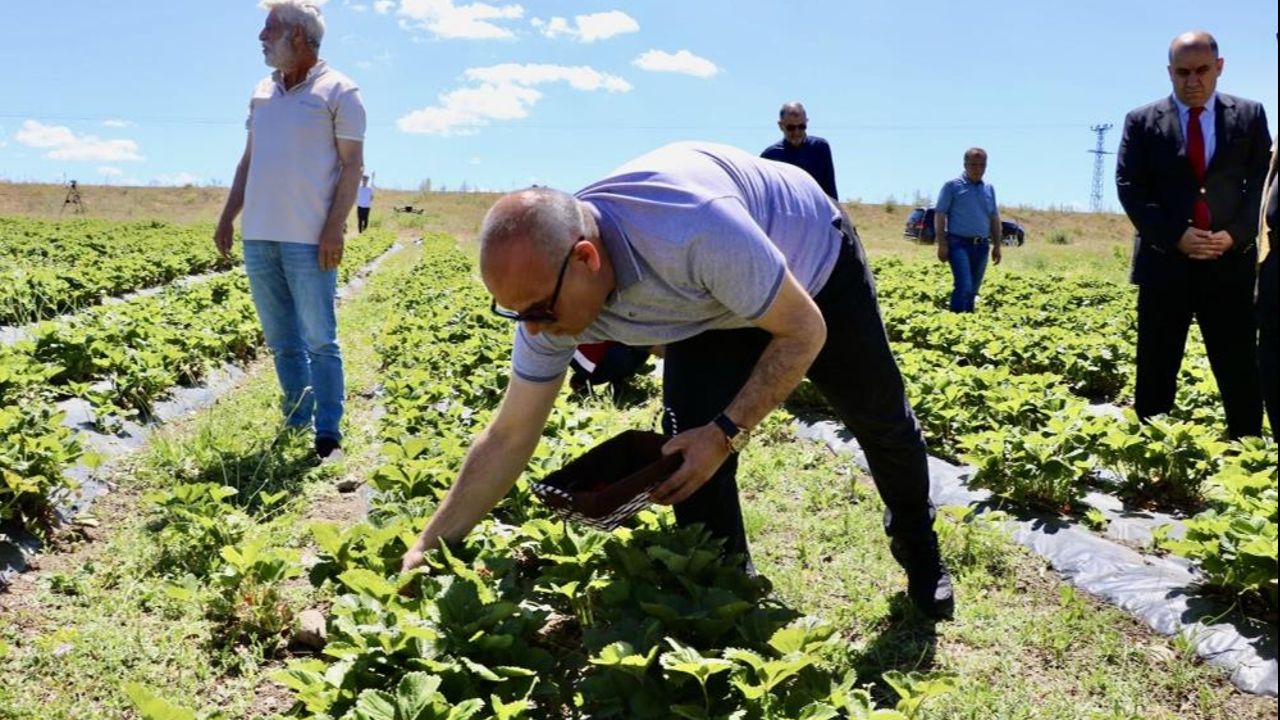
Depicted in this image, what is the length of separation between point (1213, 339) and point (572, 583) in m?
3.38

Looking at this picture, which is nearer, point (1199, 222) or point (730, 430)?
point (730, 430)

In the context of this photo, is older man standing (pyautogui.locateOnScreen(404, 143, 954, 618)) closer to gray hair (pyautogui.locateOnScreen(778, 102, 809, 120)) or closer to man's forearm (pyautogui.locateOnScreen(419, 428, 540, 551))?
man's forearm (pyautogui.locateOnScreen(419, 428, 540, 551))

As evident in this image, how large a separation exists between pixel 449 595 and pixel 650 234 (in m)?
0.96

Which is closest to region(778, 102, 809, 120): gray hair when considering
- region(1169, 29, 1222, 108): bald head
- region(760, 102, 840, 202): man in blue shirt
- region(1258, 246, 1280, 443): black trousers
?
region(760, 102, 840, 202): man in blue shirt

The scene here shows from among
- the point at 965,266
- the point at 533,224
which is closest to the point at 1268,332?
the point at 533,224

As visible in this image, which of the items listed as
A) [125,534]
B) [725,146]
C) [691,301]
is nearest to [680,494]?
[691,301]

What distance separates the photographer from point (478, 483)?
103 inches

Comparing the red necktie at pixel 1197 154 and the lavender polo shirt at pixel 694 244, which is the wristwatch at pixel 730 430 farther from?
the red necktie at pixel 1197 154

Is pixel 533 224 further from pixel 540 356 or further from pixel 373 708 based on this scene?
pixel 373 708

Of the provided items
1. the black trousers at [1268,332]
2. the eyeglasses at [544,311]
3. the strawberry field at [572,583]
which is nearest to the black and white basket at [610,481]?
the strawberry field at [572,583]

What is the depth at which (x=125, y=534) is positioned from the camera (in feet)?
11.5

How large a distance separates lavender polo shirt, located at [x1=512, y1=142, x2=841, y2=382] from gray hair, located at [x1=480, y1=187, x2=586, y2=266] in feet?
0.63

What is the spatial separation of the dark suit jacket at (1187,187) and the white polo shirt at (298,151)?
142 inches

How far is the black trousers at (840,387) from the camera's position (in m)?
2.64
